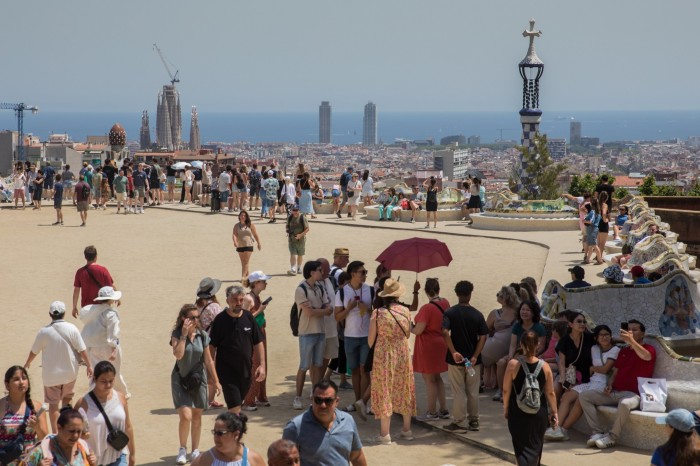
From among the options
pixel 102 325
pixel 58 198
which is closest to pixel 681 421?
pixel 102 325

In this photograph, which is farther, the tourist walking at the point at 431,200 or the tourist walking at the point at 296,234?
the tourist walking at the point at 431,200

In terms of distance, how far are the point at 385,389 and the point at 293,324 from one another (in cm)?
185

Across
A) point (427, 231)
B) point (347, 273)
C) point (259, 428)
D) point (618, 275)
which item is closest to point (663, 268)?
point (618, 275)

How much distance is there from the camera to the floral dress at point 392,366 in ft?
34.2

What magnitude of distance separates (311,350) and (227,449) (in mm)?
4810

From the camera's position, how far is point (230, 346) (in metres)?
10.2

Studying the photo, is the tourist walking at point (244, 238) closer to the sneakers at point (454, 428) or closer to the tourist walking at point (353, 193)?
the sneakers at point (454, 428)

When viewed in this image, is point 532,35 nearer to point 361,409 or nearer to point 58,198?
point 58,198

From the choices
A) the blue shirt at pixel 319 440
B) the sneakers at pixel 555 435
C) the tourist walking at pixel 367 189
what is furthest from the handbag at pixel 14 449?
the tourist walking at pixel 367 189

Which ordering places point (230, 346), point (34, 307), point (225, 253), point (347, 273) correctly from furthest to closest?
point (225, 253) → point (34, 307) → point (347, 273) → point (230, 346)

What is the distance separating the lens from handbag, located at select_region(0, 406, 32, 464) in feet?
26.1

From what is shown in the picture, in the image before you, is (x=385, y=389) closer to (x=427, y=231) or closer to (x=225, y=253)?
(x=225, y=253)

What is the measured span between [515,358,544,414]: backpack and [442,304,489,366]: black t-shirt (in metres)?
1.97

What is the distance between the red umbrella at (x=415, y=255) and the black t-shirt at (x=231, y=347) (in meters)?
2.89
